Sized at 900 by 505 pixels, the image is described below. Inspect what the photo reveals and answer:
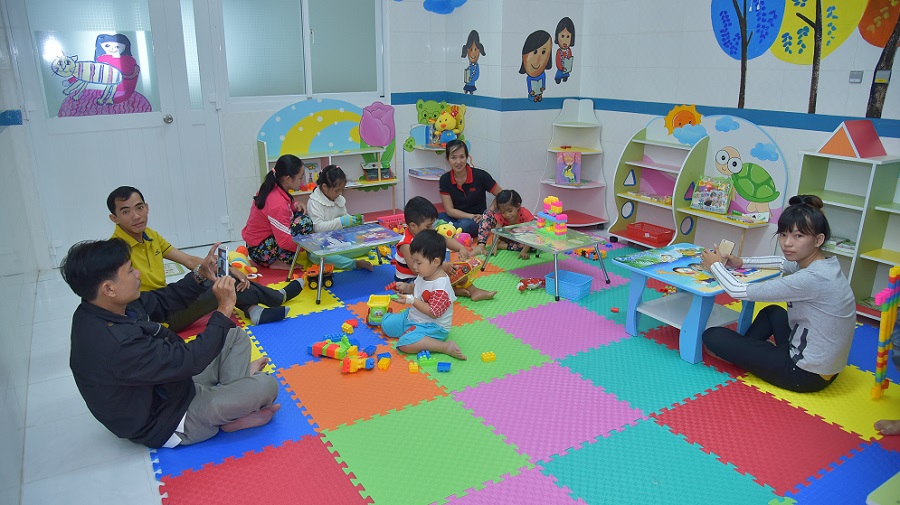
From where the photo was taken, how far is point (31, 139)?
5.64 m

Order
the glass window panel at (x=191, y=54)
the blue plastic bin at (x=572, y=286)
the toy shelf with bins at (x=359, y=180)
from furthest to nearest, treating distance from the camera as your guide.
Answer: the toy shelf with bins at (x=359, y=180), the glass window panel at (x=191, y=54), the blue plastic bin at (x=572, y=286)

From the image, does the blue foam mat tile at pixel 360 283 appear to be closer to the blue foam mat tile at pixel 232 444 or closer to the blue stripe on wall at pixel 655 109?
the blue foam mat tile at pixel 232 444

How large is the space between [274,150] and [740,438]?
5262mm

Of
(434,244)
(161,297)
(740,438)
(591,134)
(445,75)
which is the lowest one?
(740,438)

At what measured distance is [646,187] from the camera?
6.77 metres

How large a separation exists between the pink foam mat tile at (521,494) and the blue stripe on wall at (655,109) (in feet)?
12.6

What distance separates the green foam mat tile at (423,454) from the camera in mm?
2969

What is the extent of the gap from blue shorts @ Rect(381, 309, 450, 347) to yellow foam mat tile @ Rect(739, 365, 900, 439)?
195 centimetres

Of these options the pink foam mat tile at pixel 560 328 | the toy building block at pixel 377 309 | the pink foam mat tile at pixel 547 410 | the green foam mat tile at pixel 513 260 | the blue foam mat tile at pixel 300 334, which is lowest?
the pink foam mat tile at pixel 547 410

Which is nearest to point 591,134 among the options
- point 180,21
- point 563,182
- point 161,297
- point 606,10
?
point 563,182

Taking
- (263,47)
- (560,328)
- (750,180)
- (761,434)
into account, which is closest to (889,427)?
(761,434)

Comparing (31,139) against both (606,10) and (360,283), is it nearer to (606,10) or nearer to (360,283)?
(360,283)

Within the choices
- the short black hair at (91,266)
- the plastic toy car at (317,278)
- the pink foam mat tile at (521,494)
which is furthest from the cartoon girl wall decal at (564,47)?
the short black hair at (91,266)

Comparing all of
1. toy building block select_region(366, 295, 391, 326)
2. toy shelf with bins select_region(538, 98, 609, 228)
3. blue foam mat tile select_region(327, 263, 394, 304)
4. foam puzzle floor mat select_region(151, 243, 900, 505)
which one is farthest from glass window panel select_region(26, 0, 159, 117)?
toy shelf with bins select_region(538, 98, 609, 228)
